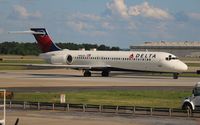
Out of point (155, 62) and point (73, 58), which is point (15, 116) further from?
point (73, 58)

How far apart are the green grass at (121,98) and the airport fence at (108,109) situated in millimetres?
4198

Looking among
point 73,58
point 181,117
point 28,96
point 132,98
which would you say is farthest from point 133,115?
point 73,58

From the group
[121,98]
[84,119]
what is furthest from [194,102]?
[121,98]

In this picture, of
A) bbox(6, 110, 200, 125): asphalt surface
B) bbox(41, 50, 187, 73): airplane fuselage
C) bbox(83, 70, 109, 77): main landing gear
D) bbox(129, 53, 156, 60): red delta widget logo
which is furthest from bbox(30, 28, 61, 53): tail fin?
bbox(6, 110, 200, 125): asphalt surface

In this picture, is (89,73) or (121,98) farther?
(89,73)

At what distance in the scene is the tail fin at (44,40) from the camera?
86.4 metres

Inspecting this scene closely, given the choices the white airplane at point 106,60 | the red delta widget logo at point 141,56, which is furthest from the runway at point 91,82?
the red delta widget logo at point 141,56

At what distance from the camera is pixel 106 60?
79250 mm

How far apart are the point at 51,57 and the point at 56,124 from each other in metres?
58.4

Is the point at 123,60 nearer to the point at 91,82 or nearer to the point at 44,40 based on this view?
the point at 91,82

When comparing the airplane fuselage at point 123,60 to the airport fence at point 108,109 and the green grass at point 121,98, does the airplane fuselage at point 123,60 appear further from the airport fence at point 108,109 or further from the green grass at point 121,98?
the airport fence at point 108,109

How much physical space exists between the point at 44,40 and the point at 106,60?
504 inches

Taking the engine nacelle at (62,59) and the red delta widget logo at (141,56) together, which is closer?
the red delta widget logo at (141,56)

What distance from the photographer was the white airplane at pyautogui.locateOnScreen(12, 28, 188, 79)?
7369cm
